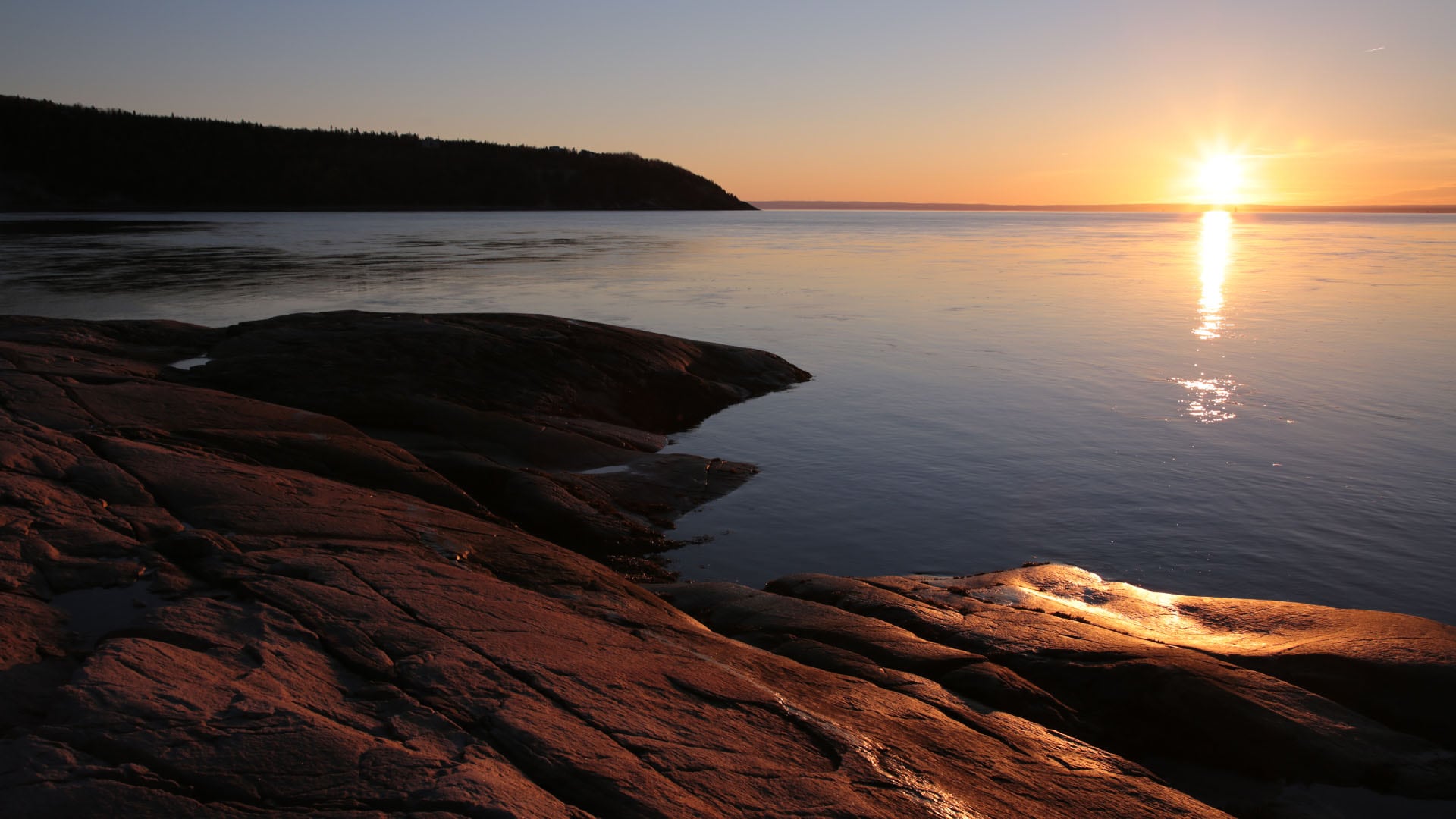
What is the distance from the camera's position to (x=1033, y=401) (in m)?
14.5

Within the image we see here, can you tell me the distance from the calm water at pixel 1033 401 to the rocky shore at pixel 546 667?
63.1 inches

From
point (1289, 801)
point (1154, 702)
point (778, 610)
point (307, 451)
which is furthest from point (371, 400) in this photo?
point (1289, 801)

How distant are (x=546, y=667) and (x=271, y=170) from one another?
136875mm

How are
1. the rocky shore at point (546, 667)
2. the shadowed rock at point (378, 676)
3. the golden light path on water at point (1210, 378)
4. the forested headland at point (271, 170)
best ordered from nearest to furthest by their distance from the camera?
1. the shadowed rock at point (378, 676)
2. the rocky shore at point (546, 667)
3. the golden light path on water at point (1210, 378)
4. the forested headland at point (271, 170)

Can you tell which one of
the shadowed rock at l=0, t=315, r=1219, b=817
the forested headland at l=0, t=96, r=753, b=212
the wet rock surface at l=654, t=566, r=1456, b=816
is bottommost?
the wet rock surface at l=654, t=566, r=1456, b=816

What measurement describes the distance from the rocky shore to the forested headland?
120893mm

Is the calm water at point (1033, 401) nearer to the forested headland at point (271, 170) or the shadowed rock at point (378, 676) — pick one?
the shadowed rock at point (378, 676)

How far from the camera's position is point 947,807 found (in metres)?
3.70

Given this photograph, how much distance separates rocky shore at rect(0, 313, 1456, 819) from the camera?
3.32m

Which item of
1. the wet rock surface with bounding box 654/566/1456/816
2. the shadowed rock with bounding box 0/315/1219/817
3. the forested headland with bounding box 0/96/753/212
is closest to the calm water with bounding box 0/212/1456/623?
the wet rock surface with bounding box 654/566/1456/816

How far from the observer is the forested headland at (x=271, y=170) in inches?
4099

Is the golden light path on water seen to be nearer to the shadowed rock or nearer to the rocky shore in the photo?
the rocky shore

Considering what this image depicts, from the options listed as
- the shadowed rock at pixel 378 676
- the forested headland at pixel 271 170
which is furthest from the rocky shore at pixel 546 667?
the forested headland at pixel 271 170

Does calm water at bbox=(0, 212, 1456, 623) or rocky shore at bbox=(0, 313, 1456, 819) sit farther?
calm water at bbox=(0, 212, 1456, 623)
